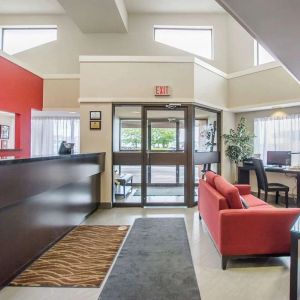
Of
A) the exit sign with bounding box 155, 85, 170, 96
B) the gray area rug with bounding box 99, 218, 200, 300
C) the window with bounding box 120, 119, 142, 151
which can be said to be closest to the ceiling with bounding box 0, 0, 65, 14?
the exit sign with bounding box 155, 85, 170, 96

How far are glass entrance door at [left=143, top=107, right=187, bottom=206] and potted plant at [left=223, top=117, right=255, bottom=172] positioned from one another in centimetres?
148

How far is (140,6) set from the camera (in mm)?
7297

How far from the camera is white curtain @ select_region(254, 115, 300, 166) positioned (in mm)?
6238

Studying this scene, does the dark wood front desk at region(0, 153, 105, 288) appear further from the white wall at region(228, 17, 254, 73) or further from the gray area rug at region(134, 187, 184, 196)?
the white wall at region(228, 17, 254, 73)

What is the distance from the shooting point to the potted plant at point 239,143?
6.48 meters

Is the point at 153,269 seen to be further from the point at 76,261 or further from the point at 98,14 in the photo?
the point at 98,14

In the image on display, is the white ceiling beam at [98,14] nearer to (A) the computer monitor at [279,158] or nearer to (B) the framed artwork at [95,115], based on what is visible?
(B) the framed artwork at [95,115]

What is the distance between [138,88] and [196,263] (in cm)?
376

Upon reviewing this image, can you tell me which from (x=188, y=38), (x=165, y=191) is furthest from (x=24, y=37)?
(x=165, y=191)

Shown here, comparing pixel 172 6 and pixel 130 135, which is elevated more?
pixel 172 6

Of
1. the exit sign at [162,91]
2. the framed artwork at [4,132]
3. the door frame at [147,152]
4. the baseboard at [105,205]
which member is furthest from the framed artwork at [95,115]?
the framed artwork at [4,132]

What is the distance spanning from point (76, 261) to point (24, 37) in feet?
23.8

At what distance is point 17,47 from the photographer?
7.78 meters

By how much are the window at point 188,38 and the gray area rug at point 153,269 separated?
18.2 feet
